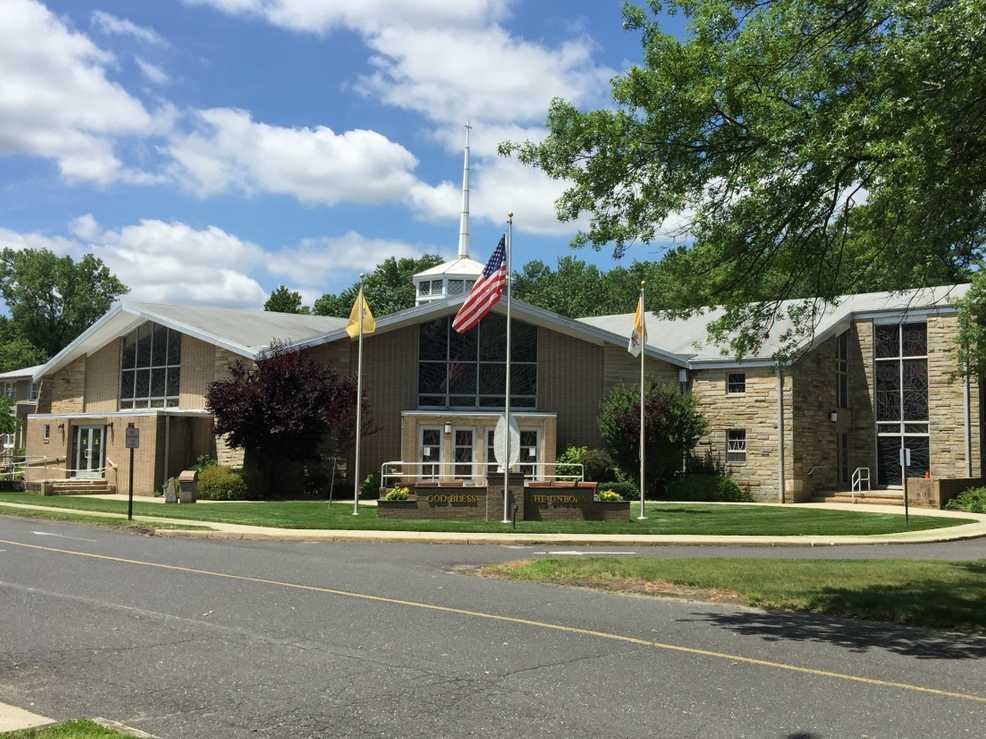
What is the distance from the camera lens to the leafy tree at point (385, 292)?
266ft

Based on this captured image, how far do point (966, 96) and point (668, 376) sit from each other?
28.7 meters

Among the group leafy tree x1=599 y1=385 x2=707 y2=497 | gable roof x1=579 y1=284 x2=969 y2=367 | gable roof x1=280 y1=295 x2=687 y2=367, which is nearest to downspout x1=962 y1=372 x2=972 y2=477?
gable roof x1=579 y1=284 x2=969 y2=367

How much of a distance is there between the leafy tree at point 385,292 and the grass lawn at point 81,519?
51.9 meters

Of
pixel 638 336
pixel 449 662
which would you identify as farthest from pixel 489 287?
pixel 449 662

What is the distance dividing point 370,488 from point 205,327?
28.4 feet

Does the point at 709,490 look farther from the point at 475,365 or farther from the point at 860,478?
the point at 475,365

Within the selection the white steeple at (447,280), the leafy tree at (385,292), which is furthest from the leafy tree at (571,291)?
the white steeple at (447,280)

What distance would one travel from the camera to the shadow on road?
9.58 m

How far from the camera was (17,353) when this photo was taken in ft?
250

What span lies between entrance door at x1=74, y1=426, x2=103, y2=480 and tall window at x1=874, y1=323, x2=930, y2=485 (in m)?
28.6

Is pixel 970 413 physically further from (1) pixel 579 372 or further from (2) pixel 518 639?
(2) pixel 518 639

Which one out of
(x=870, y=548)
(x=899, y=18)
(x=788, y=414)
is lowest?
(x=870, y=548)

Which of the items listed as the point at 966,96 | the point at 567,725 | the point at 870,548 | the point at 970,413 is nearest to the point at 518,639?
the point at 567,725

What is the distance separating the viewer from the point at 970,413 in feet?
113
